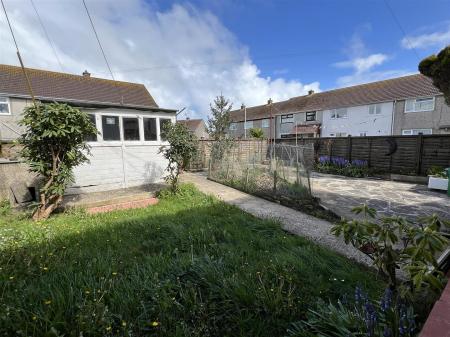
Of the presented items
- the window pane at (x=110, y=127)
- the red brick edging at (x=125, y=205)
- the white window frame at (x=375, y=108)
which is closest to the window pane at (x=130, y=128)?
the window pane at (x=110, y=127)

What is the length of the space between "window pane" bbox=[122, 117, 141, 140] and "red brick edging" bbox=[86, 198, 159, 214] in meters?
2.77

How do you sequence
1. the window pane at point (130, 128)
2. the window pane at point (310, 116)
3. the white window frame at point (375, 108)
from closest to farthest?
the window pane at point (130, 128) < the white window frame at point (375, 108) < the window pane at point (310, 116)

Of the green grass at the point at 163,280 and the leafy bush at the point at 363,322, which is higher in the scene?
the leafy bush at the point at 363,322

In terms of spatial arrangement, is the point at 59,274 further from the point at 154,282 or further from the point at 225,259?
the point at 225,259

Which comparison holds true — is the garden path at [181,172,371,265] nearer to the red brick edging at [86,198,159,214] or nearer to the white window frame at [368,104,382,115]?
the red brick edging at [86,198,159,214]

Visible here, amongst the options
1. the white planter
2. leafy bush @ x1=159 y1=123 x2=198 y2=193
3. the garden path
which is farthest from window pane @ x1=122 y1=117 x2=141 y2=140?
the white planter

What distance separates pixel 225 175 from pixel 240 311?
301 inches

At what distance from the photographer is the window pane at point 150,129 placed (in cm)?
861

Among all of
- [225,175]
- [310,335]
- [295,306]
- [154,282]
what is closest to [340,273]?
[295,306]

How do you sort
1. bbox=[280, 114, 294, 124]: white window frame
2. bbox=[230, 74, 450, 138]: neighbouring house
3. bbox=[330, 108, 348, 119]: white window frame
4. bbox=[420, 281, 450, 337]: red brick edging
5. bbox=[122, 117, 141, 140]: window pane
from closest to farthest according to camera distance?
bbox=[420, 281, 450, 337]: red brick edging → bbox=[122, 117, 141, 140]: window pane → bbox=[230, 74, 450, 138]: neighbouring house → bbox=[330, 108, 348, 119]: white window frame → bbox=[280, 114, 294, 124]: white window frame

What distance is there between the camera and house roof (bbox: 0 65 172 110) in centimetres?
1470

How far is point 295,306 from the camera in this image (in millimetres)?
2148

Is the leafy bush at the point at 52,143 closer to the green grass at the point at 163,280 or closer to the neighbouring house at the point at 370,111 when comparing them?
the green grass at the point at 163,280

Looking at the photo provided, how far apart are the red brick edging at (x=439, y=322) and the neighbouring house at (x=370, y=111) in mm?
18445
